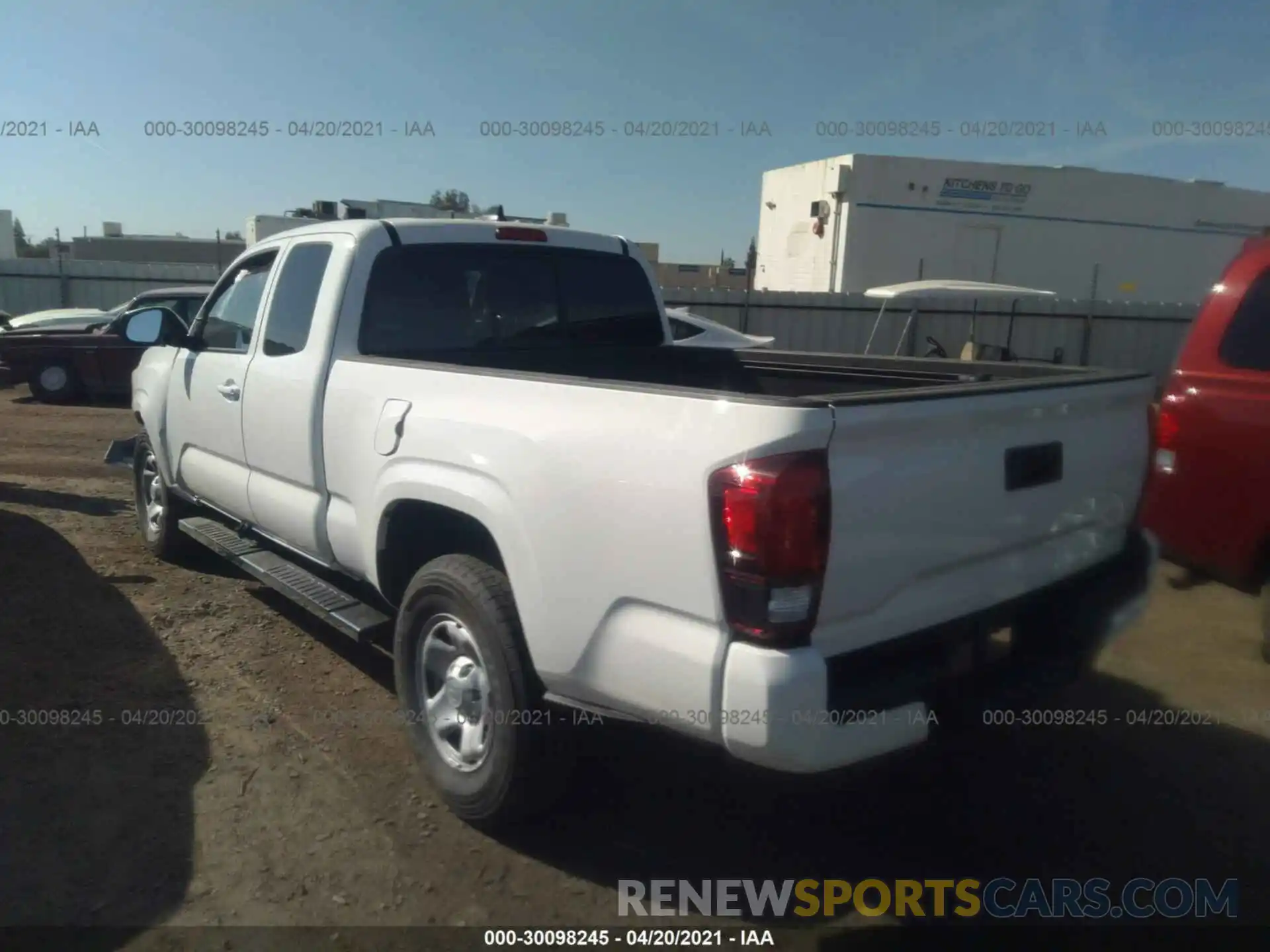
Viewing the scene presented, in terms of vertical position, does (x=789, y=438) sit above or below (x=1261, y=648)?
above

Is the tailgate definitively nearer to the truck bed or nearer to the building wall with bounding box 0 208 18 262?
the truck bed

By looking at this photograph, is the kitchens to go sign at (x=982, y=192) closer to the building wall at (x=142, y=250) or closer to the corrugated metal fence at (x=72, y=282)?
the corrugated metal fence at (x=72, y=282)

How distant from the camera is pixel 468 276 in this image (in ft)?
14.3

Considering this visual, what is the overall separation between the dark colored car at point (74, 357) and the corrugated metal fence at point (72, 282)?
6.26 m

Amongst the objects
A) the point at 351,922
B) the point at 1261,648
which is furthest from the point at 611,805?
the point at 1261,648

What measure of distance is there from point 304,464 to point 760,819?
2.28 meters

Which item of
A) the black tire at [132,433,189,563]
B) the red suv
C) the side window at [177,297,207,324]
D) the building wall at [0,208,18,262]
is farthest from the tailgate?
the building wall at [0,208,18,262]

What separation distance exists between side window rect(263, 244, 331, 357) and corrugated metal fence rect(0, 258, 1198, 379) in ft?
43.7

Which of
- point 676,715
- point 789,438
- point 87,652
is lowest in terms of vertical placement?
point 87,652

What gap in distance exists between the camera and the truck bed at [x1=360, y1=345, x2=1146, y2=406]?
3.95 meters

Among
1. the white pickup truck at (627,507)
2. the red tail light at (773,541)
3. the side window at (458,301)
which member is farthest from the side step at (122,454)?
the red tail light at (773,541)

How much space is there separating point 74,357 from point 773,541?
569 inches

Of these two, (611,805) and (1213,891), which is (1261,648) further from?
(611,805)

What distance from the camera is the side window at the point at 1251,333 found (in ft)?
15.6
